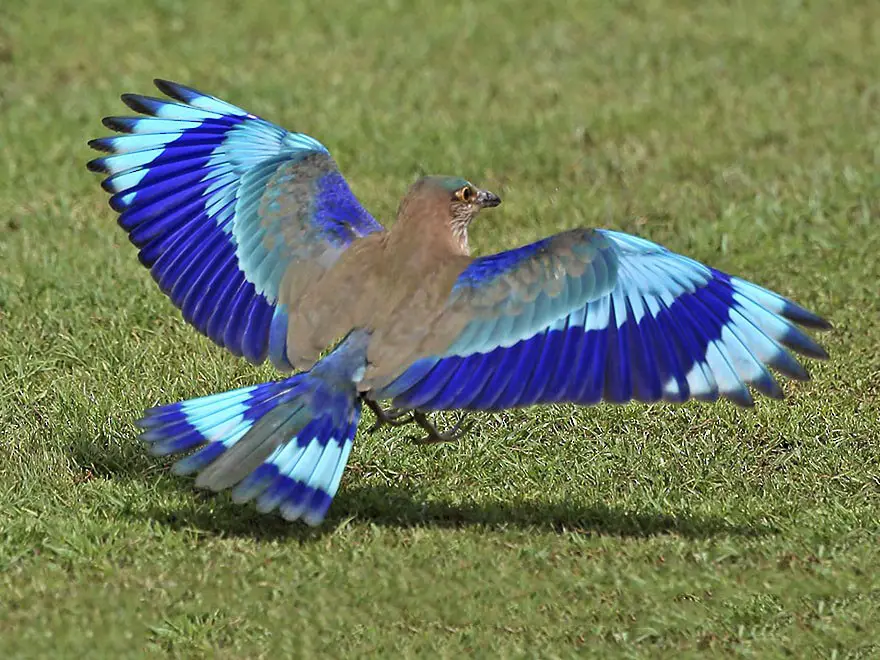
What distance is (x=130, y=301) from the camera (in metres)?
7.86

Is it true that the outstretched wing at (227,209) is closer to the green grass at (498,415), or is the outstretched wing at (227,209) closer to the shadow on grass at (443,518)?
the shadow on grass at (443,518)

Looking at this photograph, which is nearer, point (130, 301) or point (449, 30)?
point (130, 301)

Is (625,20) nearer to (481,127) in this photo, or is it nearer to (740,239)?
(481,127)

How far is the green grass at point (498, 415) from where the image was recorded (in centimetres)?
557

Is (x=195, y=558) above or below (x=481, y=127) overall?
below

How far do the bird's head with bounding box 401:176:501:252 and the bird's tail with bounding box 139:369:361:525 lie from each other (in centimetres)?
81

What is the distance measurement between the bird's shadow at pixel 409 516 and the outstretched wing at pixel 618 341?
683 mm

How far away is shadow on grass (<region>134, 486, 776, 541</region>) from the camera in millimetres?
6023

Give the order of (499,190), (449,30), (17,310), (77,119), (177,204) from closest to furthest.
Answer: (177,204) → (17,310) → (499,190) → (77,119) → (449,30)

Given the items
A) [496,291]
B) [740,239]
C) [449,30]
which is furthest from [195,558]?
[449,30]

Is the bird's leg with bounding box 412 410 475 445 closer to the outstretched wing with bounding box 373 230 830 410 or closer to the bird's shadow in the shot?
the bird's shadow

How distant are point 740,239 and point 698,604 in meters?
3.35

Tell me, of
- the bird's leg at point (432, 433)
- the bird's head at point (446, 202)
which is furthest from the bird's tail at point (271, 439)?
the bird's head at point (446, 202)

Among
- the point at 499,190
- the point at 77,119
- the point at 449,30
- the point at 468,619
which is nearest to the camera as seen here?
the point at 468,619
